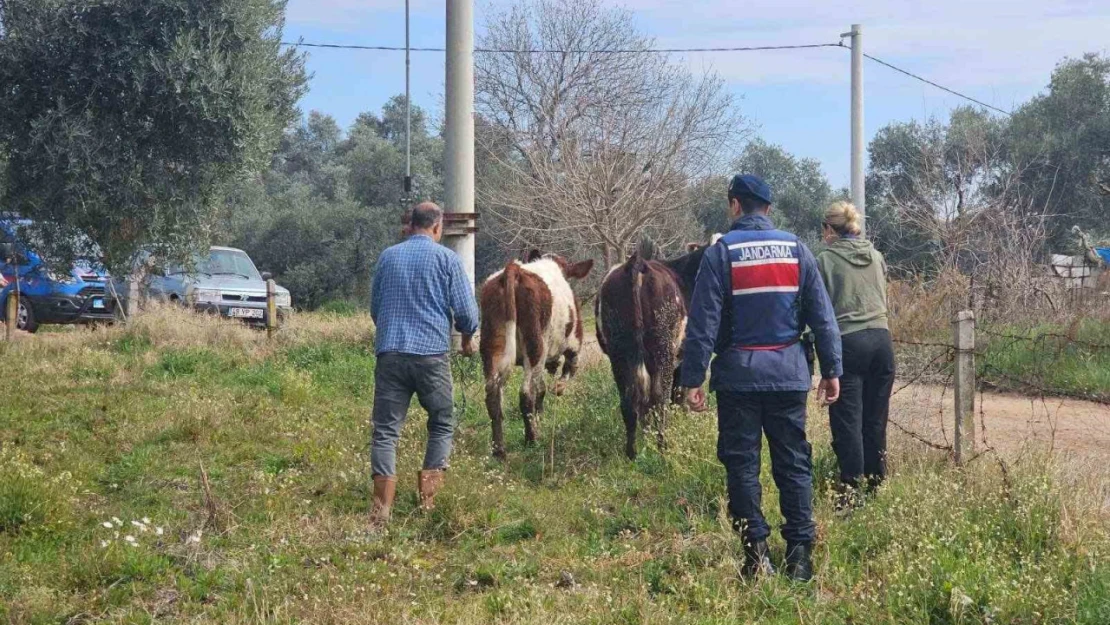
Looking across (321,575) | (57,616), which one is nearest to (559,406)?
(321,575)

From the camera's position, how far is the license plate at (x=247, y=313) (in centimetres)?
1897

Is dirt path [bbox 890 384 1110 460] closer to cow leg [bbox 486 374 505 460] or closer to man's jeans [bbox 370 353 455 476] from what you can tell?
cow leg [bbox 486 374 505 460]

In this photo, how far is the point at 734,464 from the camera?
575cm

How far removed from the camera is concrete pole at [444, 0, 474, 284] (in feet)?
38.5

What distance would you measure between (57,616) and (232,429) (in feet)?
13.6

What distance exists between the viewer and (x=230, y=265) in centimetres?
2170

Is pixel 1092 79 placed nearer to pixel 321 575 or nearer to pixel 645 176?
pixel 645 176

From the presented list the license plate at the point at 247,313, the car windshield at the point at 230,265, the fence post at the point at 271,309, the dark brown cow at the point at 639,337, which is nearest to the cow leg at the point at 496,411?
the dark brown cow at the point at 639,337

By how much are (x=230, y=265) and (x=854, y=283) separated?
17.1 meters

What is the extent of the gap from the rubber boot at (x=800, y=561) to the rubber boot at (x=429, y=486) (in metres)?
2.37

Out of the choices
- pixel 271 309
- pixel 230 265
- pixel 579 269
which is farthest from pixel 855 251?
pixel 230 265

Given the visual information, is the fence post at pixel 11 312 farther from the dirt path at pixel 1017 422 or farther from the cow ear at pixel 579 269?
the dirt path at pixel 1017 422

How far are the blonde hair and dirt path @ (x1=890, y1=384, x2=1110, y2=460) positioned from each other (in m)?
1.55

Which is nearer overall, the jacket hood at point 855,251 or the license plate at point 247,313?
the jacket hood at point 855,251
